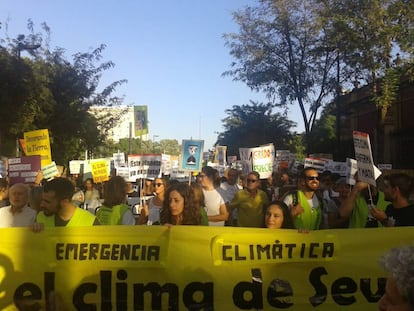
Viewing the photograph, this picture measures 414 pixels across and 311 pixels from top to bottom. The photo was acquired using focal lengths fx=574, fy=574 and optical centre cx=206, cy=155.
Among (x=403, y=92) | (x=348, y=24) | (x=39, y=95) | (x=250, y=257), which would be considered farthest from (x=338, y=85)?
(x=250, y=257)

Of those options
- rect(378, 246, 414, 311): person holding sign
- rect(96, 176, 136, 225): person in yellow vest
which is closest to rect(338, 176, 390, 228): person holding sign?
rect(96, 176, 136, 225): person in yellow vest

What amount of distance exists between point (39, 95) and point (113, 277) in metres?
20.3

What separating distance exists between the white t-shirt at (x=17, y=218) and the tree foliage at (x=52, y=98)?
1586 centimetres

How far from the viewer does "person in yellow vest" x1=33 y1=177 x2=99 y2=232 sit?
512cm

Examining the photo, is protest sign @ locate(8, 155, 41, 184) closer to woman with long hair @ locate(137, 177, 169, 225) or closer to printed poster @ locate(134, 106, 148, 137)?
woman with long hair @ locate(137, 177, 169, 225)

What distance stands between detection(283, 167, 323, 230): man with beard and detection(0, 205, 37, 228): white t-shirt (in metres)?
2.68

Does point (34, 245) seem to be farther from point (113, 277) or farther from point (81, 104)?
point (81, 104)

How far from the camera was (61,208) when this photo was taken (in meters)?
5.16

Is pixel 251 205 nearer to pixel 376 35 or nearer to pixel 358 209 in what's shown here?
pixel 358 209

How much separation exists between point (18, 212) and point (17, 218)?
9cm

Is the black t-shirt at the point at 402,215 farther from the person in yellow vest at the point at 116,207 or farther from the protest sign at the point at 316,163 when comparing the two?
the protest sign at the point at 316,163

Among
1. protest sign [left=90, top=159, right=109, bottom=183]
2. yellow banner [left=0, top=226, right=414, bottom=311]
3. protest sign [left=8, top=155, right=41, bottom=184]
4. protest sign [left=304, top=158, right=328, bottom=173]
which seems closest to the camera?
yellow banner [left=0, top=226, right=414, bottom=311]

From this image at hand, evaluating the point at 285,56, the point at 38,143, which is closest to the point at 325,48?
the point at 285,56

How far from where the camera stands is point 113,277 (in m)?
4.60
